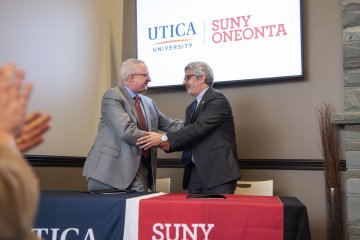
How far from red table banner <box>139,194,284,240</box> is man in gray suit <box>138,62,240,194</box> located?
794 mm

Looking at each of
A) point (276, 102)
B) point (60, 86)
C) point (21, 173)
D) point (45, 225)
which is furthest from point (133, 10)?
point (21, 173)

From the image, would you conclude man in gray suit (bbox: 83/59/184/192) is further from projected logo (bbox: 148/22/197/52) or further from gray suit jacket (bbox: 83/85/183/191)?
projected logo (bbox: 148/22/197/52)

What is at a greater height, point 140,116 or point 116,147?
point 140,116

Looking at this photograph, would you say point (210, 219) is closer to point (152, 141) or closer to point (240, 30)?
point (152, 141)

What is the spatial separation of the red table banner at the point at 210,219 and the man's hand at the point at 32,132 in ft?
3.69

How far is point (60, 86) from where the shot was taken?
361cm

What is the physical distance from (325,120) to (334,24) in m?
0.77

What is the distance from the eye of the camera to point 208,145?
2791mm

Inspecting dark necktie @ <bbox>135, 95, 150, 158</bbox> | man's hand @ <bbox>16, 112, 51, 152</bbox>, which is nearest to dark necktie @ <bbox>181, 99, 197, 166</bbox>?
dark necktie @ <bbox>135, 95, 150, 158</bbox>

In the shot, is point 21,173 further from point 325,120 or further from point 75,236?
point 325,120

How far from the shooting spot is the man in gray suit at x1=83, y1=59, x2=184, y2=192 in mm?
→ 2629

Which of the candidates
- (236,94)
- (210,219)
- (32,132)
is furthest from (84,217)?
(236,94)

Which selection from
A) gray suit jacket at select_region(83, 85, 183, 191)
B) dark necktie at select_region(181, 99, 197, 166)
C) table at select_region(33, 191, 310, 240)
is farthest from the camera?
dark necktie at select_region(181, 99, 197, 166)

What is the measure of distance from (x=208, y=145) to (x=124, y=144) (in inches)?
21.4
